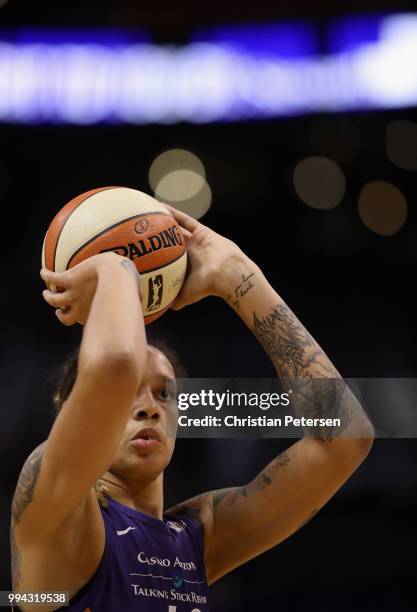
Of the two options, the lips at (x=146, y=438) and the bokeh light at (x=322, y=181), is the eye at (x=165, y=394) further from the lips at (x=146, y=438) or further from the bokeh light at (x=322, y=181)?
the bokeh light at (x=322, y=181)

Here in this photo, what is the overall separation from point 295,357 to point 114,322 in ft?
1.94

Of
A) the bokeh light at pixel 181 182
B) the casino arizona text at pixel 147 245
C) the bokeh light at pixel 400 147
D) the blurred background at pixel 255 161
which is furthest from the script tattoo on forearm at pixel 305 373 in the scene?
the bokeh light at pixel 400 147

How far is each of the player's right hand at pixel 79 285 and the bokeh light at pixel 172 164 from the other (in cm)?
224

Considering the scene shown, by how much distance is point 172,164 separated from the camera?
3.51 meters

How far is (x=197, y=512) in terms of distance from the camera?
1.64 m

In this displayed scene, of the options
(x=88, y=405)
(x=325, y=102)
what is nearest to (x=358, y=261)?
(x=325, y=102)

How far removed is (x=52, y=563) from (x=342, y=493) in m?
2.10

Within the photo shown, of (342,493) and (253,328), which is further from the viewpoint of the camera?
(342,493)

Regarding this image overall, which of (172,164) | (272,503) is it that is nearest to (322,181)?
(172,164)

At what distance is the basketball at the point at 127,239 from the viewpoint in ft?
4.66

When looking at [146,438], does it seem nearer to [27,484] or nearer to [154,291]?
[154,291]

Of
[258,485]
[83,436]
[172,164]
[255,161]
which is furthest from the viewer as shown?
[255,161]

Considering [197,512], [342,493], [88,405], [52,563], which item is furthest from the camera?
[342,493]

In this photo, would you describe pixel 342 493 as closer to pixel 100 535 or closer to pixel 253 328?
pixel 253 328
